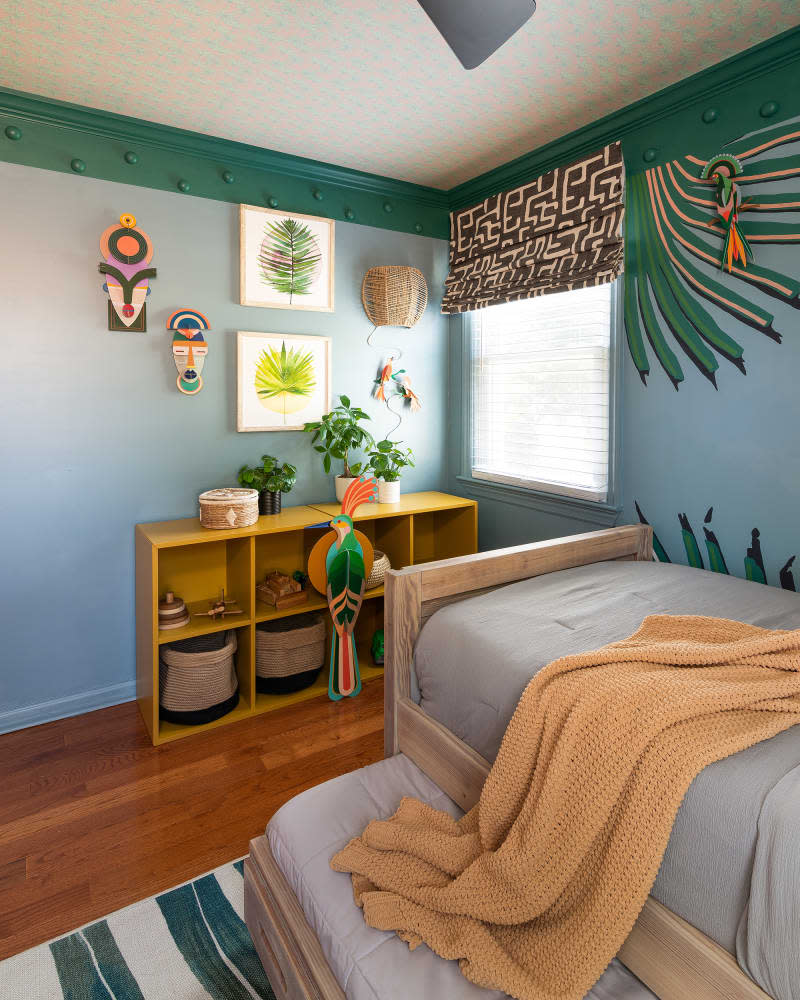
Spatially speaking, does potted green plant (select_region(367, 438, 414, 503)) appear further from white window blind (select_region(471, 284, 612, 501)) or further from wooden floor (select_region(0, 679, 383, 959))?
wooden floor (select_region(0, 679, 383, 959))

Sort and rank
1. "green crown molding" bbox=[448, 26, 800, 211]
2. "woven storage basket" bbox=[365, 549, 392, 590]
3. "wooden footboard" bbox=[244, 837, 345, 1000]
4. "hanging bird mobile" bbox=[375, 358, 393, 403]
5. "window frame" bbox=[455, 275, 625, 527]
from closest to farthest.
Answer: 1. "wooden footboard" bbox=[244, 837, 345, 1000]
2. "green crown molding" bbox=[448, 26, 800, 211]
3. "window frame" bbox=[455, 275, 625, 527]
4. "woven storage basket" bbox=[365, 549, 392, 590]
5. "hanging bird mobile" bbox=[375, 358, 393, 403]

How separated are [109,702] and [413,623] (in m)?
1.72

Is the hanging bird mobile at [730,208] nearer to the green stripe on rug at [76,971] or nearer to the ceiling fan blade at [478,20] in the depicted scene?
the ceiling fan blade at [478,20]

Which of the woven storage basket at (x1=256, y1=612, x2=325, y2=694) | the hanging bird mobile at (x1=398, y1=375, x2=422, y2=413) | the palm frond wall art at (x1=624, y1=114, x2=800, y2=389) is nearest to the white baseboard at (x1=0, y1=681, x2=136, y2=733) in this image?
the woven storage basket at (x1=256, y1=612, x2=325, y2=694)

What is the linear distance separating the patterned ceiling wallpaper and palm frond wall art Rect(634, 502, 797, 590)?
1.58 meters

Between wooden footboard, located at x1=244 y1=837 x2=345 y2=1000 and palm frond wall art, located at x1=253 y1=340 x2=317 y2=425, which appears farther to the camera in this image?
palm frond wall art, located at x1=253 y1=340 x2=317 y2=425

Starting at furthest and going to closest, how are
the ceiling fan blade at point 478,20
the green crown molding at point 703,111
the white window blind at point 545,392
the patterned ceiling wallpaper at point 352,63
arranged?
the white window blind at point 545,392
the green crown molding at point 703,111
the patterned ceiling wallpaper at point 352,63
the ceiling fan blade at point 478,20

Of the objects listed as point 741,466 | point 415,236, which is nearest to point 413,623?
point 741,466

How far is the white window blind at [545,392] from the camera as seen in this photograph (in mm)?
2684

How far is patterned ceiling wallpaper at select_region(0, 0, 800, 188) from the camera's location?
184 cm

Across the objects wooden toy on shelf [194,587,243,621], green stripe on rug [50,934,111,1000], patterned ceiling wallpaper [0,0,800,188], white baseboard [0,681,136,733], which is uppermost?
patterned ceiling wallpaper [0,0,800,188]

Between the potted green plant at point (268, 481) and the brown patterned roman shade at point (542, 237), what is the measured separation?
128 centimetres

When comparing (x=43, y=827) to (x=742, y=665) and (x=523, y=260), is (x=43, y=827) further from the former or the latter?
(x=523, y=260)

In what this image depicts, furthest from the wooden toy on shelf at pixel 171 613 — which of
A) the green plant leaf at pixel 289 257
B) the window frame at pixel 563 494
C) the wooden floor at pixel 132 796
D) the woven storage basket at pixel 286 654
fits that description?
the window frame at pixel 563 494
